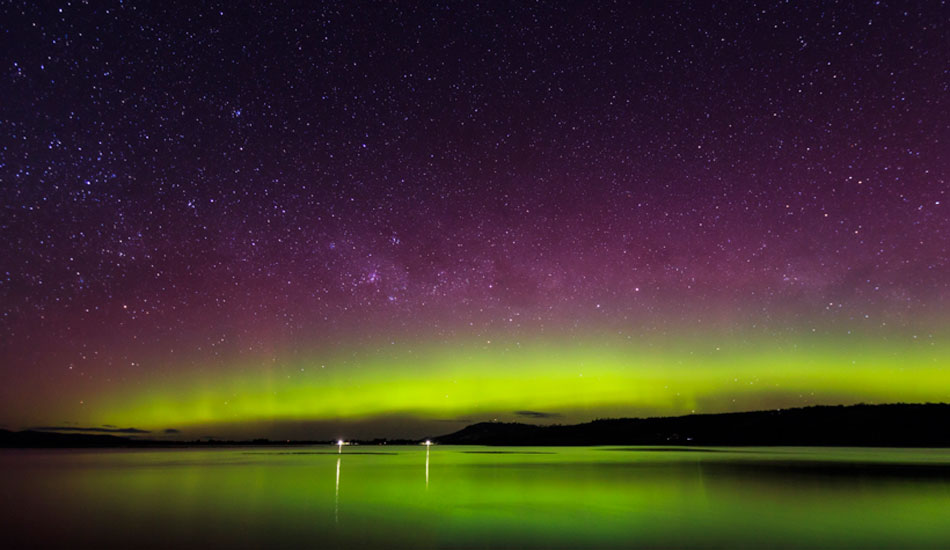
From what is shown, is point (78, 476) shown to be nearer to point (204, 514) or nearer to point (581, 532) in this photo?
point (204, 514)

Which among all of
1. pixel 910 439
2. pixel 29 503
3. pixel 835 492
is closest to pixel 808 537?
pixel 835 492

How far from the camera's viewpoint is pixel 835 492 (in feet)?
92.1

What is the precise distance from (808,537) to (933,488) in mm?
18742

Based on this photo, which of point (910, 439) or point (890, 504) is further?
point (910, 439)

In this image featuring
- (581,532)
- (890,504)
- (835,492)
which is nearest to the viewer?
(581,532)

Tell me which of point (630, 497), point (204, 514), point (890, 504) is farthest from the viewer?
point (630, 497)

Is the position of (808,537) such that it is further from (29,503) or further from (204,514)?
(29,503)

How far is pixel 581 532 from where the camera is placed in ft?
56.9

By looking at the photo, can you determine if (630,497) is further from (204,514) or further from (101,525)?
(101,525)

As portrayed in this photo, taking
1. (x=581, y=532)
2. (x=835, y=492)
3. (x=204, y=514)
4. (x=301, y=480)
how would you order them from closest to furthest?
(x=581, y=532) < (x=204, y=514) < (x=835, y=492) < (x=301, y=480)

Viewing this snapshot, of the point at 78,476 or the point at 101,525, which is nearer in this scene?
the point at 101,525

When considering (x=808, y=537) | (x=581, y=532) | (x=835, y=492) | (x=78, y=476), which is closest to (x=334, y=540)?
(x=581, y=532)

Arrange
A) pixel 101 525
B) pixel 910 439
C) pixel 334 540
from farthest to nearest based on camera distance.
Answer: pixel 910 439 → pixel 101 525 → pixel 334 540

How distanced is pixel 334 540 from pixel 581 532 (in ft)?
20.7
